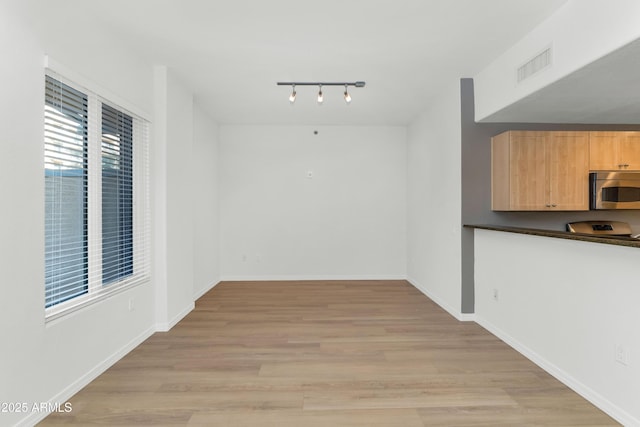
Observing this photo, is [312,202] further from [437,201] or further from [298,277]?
[437,201]

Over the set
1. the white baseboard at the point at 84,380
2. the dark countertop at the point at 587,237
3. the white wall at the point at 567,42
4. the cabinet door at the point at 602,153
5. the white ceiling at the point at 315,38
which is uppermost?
the white ceiling at the point at 315,38

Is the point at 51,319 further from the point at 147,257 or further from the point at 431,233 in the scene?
the point at 431,233

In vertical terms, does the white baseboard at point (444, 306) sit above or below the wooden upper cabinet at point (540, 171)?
below

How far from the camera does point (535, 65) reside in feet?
9.15

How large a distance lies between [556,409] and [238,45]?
11.9 feet

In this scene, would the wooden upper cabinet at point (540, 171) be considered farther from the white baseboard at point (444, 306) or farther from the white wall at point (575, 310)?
the white baseboard at point (444, 306)

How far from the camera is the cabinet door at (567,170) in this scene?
3688 millimetres

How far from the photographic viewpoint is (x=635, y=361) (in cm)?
193

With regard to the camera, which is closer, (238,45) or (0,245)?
(0,245)

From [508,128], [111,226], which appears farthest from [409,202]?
[111,226]

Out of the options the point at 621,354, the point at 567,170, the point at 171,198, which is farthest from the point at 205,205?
the point at 621,354

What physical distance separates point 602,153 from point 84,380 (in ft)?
17.5

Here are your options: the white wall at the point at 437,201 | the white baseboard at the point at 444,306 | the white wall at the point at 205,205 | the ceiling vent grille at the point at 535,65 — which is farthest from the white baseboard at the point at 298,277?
the ceiling vent grille at the point at 535,65

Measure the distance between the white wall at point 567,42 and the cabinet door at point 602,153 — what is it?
52.2 inches
